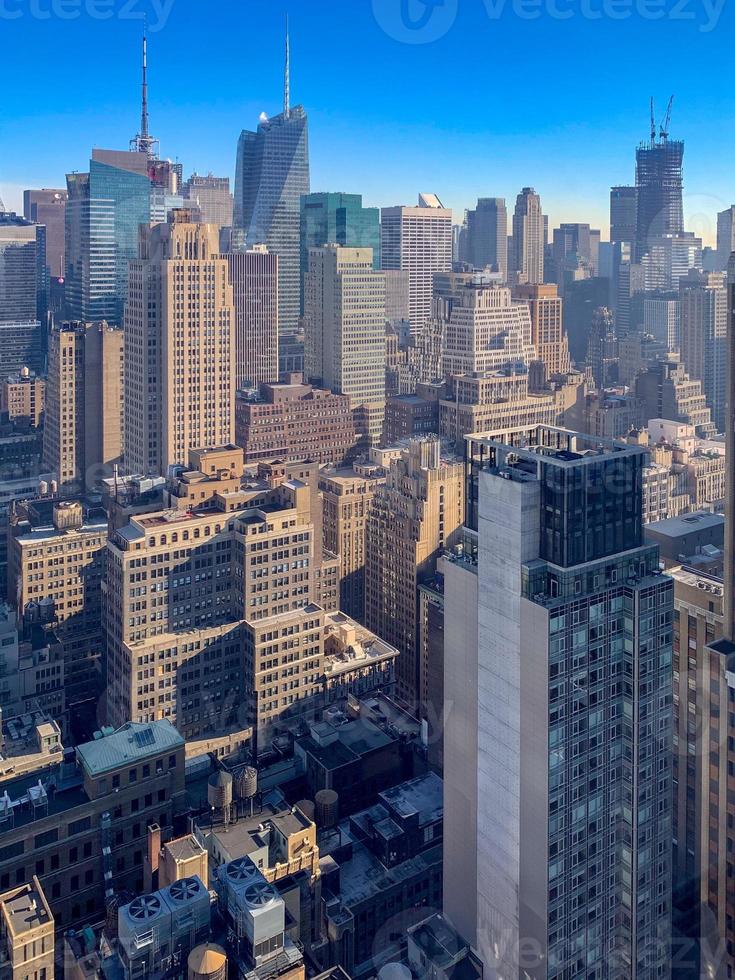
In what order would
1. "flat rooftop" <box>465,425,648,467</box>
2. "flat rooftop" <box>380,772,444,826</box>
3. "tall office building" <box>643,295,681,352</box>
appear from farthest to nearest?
"tall office building" <box>643,295,681,352</box> → "flat rooftop" <box>380,772,444,826</box> → "flat rooftop" <box>465,425,648,467</box>

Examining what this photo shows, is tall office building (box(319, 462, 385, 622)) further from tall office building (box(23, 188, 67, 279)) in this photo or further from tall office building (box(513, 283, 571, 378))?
tall office building (box(23, 188, 67, 279))

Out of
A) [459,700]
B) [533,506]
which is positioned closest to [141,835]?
[459,700]

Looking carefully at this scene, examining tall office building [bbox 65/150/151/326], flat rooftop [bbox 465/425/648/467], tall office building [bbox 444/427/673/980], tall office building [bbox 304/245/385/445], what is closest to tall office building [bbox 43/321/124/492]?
tall office building [bbox 304/245/385/445]

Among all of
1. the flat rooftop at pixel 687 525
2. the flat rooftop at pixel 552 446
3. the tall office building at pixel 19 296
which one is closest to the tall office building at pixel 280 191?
the tall office building at pixel 19 296

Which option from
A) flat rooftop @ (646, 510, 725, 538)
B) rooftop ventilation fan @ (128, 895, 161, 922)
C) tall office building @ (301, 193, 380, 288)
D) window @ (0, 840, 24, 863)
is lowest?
window @ (0, 840, 24, 863)

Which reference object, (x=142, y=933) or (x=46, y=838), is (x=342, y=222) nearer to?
(x=46, y=838)
